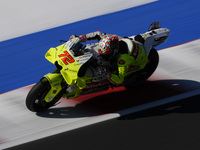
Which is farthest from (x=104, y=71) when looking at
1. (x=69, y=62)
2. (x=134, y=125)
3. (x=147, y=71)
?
(x=147, y=71)

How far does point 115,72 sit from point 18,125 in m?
1.98

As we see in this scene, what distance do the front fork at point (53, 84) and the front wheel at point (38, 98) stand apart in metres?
0.06

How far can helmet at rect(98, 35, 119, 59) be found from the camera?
5.70 m

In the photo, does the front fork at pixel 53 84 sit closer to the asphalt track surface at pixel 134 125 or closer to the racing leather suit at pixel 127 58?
the asphalt track surface at pixel 134 125

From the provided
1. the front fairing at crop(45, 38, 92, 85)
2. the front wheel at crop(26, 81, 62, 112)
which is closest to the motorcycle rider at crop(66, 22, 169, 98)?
the front fairing at crop(45, 38, 92, 85)

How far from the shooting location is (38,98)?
5.91 metres

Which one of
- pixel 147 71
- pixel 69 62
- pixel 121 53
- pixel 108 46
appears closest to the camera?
pixel 69 62

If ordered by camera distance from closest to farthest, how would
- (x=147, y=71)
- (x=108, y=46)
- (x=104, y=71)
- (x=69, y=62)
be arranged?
(x=69, y=62)
(x=108, y=46)
(x=104, y=71)
(x=147, y=71)

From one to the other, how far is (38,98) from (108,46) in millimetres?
1506

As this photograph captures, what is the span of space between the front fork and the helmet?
85 centimetres

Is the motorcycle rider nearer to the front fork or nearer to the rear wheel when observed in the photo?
the rear wheel

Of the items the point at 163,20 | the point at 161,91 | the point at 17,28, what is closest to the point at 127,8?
the point at 163,20

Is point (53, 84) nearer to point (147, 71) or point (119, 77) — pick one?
point (119, 77)

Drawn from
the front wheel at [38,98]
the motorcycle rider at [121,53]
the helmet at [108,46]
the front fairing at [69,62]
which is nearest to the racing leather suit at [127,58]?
the motorcycle rider at [121,53]
